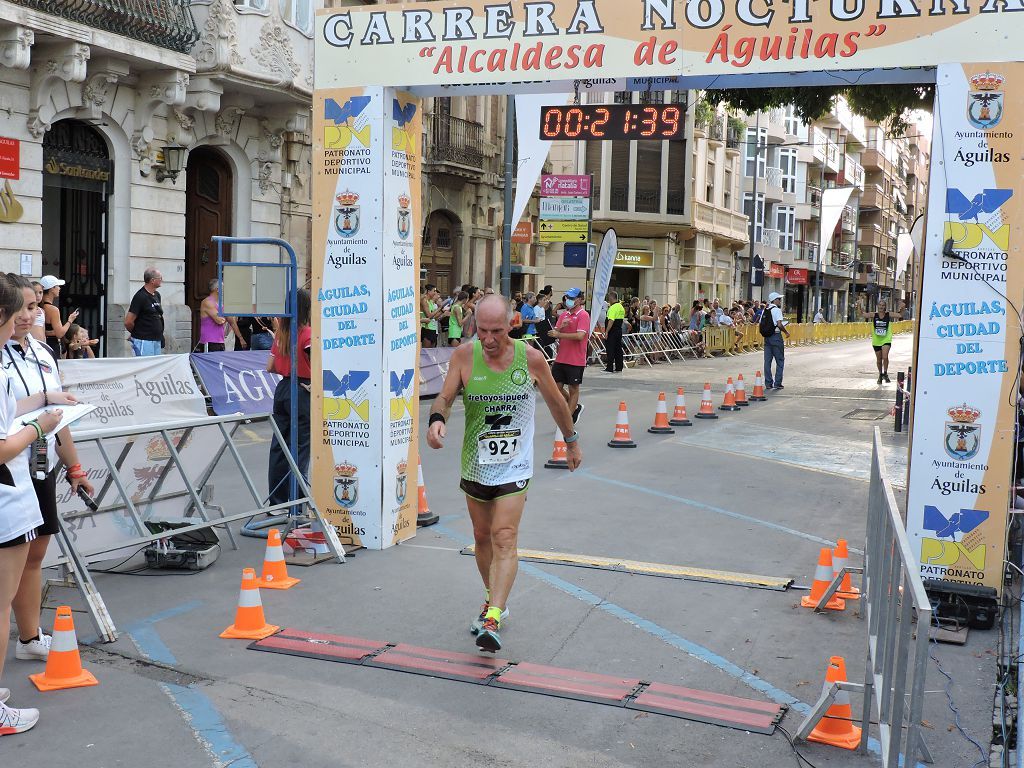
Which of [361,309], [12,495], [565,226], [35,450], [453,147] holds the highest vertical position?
[453,147]

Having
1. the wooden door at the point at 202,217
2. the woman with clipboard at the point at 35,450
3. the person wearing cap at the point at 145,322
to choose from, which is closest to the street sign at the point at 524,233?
the wooden door at the point at 202,217

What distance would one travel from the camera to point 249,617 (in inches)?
234

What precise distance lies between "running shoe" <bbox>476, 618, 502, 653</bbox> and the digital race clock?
432 centimetres

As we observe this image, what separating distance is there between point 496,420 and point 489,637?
1.17m

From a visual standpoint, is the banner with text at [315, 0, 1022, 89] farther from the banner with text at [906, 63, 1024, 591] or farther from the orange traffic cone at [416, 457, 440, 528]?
the orange traffic cone at [416, 457, 440, 528]

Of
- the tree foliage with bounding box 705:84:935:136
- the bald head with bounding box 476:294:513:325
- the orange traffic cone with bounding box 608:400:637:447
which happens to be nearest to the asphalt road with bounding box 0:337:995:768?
the bald head with bounding box 476:294:513:325

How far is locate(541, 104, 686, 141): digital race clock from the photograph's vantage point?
8.39 meters

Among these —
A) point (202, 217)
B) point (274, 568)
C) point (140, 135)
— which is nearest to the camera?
point (274, 568)

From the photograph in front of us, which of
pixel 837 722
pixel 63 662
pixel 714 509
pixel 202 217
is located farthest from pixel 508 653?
pixel 202 217

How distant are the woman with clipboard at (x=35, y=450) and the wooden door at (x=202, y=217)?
16.3m

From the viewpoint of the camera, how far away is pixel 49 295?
11195 millimetres

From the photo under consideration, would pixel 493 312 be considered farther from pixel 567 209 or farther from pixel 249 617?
pixel 567 209

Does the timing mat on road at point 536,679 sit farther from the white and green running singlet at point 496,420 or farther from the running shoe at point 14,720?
the running shoe at point 14,720

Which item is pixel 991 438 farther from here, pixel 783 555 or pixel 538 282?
pixel 538 282
